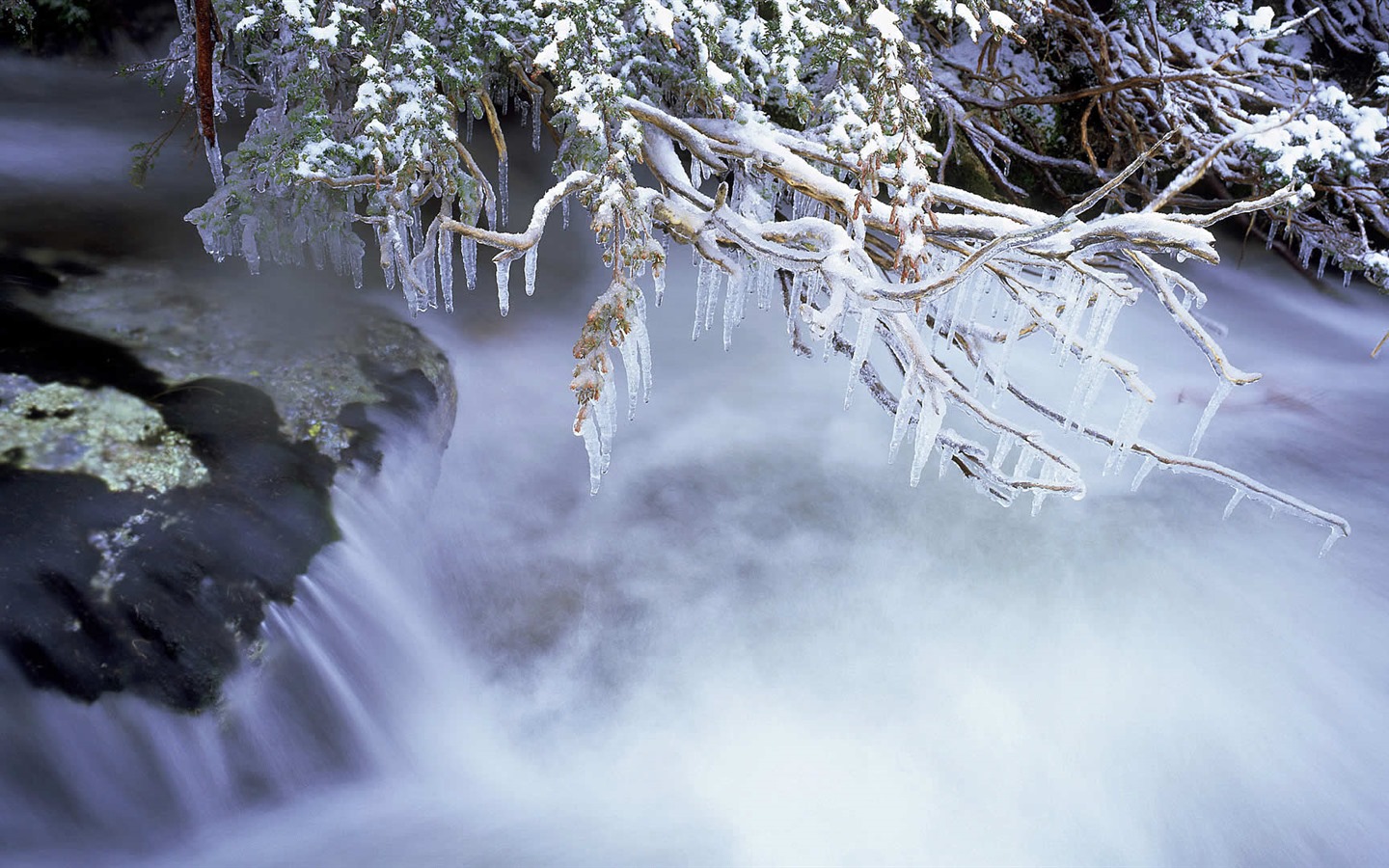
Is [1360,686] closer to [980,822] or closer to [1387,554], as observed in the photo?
[1387,554]

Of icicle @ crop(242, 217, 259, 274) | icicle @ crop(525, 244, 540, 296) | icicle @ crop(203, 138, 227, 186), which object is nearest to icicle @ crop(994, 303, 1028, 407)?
icicle @ crop(525, 244, 540, 296)

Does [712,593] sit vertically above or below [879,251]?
below

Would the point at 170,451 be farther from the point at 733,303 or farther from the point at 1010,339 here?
the point at 1010,339

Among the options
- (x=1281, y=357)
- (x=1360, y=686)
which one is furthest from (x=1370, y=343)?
(x=1360, y=686)

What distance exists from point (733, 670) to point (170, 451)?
2346 mm

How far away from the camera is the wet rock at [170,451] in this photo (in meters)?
2.90

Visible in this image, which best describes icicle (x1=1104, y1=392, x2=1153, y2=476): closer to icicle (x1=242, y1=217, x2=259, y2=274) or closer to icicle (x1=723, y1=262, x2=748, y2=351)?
icicle (x1=723, y1=262, x2=748, y2=351)

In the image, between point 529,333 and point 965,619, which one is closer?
point 965,619

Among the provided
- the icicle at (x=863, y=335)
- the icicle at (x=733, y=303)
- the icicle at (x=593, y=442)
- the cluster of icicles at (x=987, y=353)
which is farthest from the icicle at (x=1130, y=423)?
the icicle at (x=593, y=442)

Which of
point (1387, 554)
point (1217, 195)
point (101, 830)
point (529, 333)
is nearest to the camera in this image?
point (101, 830)

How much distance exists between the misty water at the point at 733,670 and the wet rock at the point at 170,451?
0.41 ft

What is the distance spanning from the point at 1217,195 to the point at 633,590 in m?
5.62

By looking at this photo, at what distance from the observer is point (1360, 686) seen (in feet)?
13.2

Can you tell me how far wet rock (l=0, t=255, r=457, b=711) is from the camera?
2902 millimetres
